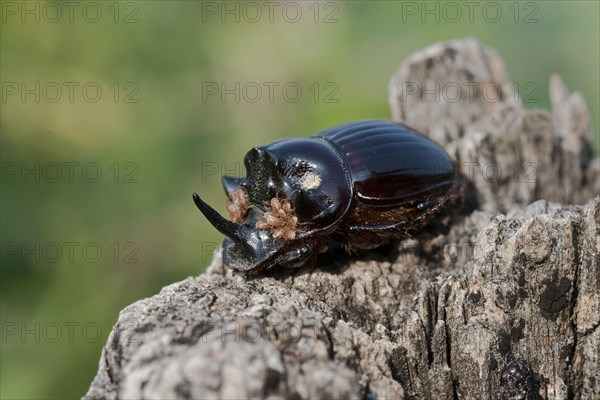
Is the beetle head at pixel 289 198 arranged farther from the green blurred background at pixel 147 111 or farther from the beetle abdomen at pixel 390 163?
the green blurred background at pixel 147 111

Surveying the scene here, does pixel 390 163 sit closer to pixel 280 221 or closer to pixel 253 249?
pixel 280 221

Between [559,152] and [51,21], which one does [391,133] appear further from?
[51,21]

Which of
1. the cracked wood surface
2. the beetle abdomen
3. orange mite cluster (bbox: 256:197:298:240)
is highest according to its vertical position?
the beetle abdomen

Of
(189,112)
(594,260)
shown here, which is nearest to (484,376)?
(594,260)

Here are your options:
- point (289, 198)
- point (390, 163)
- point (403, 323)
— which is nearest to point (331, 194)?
point (289, 198)

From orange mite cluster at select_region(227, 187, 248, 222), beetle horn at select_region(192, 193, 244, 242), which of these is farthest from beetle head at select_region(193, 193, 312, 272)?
orange mite cluster at select_region(227, 187, 248, 222)

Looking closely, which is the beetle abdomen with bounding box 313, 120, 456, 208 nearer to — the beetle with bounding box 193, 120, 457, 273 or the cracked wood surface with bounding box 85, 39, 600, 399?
the beetle with bounding box 193, 120, 457, 273
